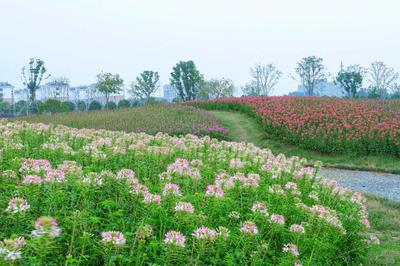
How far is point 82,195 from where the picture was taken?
2943 mm

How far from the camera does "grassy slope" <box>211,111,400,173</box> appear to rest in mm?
12227

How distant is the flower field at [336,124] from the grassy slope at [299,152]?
25cm

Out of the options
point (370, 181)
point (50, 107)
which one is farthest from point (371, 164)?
point (50, 107)

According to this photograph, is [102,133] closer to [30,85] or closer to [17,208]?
[17,208]

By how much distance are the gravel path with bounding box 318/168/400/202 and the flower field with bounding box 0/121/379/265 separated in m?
4.68

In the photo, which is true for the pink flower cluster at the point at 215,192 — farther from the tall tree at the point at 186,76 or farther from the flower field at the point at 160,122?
the tall tree at the point at 186,76

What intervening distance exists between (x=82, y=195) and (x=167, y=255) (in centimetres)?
90

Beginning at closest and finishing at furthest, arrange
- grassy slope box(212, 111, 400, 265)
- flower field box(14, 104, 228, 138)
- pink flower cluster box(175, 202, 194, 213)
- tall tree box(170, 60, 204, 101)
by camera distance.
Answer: pink flower cluster box(175, 202, 194, 213), grassy slope box(212, 111, 400, 265), flower field box(14, 104, 228, 138), tall tree box(170, 60, 204, 101)

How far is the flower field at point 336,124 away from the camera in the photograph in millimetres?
13422

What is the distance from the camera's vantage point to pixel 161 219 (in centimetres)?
280

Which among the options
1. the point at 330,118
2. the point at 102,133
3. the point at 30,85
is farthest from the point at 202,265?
the point at 30,85

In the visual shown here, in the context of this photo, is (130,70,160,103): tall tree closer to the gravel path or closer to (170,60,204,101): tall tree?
(170,60,204,101): tall tree

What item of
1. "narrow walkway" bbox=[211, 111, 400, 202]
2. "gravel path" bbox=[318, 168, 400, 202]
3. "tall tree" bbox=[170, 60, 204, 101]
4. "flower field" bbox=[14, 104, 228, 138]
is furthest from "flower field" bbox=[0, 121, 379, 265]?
"tall tree" bbox=[170, 60, 204, 101]

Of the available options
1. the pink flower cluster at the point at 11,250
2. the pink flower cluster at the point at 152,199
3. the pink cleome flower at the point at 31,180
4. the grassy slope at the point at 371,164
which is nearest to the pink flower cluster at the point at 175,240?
the pink flower cluster at the point at 152,199
